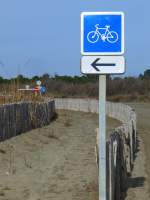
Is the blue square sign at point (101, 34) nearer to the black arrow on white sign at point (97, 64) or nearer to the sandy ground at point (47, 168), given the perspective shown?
the black arrow on white sign at point (97, 64)

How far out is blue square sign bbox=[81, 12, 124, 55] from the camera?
34.0ft

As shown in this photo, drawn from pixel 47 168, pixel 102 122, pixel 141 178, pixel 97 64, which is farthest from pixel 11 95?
pixel 97 64

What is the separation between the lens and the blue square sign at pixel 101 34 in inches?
408

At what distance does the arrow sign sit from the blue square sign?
0.07 m

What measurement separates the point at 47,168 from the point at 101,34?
834 cm

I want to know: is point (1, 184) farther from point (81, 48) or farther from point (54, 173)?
point (81, 48)

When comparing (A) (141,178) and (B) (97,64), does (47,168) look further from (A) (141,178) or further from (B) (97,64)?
(B) (97,64)

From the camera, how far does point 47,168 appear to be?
18.2m

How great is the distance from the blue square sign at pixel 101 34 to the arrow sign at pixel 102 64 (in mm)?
70

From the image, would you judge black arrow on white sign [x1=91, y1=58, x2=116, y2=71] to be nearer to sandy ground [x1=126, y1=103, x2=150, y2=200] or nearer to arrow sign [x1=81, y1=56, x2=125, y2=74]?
arrow sign [x1=81, y1=56, x2=125, y2=74]

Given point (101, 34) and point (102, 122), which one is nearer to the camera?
point (101, 34)

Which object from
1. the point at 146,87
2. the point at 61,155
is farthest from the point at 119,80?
the point at 61,155

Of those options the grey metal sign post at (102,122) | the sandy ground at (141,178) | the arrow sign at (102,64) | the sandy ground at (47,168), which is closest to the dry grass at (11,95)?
the sandy ground at (47,168)

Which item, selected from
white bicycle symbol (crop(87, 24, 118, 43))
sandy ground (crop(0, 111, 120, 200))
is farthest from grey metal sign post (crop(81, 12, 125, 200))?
sandy ground (crop(0, 111, 120, 200))
